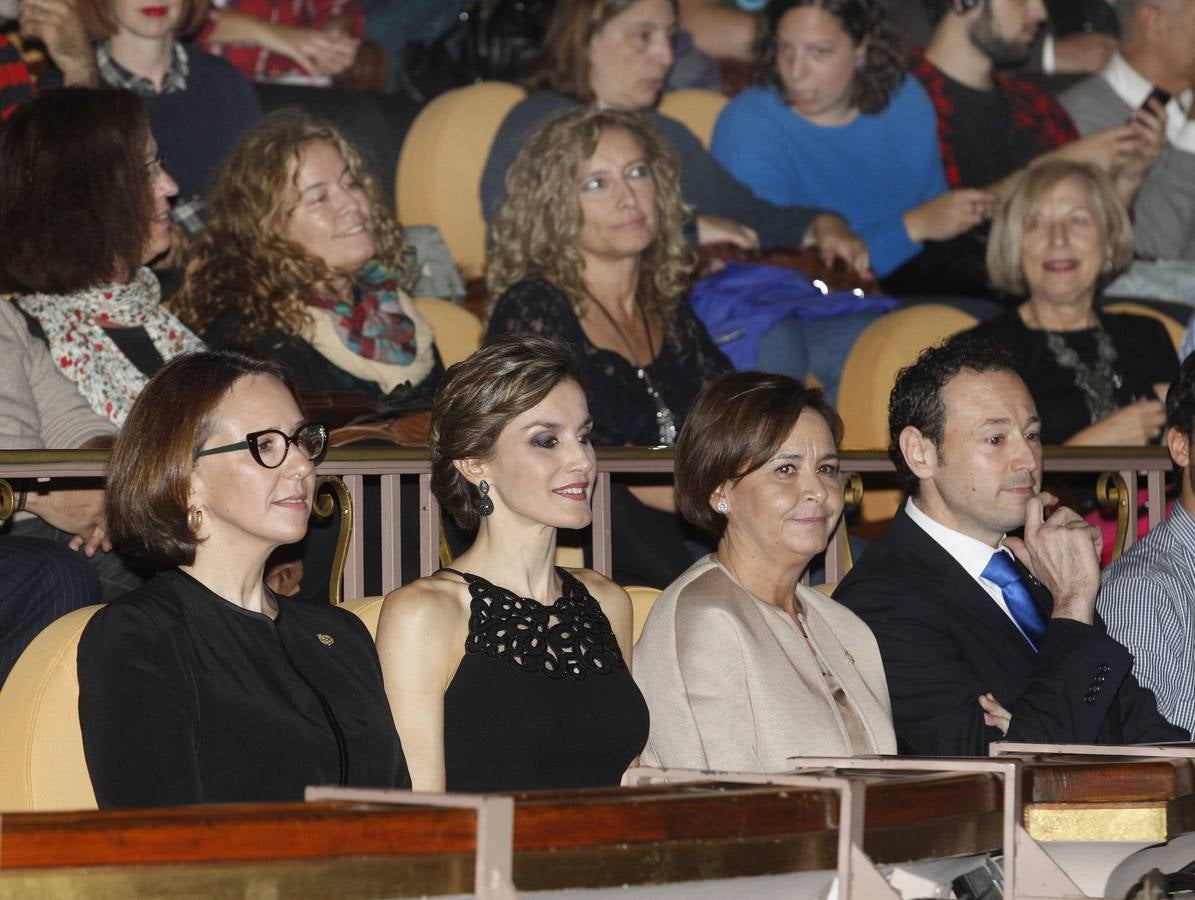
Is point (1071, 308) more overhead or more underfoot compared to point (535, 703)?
more overhead

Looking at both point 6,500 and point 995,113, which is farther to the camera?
point 995,113

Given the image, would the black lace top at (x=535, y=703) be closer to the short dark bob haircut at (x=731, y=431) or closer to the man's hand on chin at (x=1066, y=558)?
the short dark bob haircut at (x=731, y=431)

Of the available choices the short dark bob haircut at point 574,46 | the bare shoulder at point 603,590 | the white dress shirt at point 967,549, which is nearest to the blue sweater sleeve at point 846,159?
the short dark bob haircut at point 574,46

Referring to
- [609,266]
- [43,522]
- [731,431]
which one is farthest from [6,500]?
[609,266]

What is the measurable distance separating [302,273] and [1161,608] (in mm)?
1873

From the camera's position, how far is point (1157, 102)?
19.7ft

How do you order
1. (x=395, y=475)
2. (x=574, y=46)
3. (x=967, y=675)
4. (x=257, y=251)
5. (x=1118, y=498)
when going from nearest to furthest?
(x=967, y=675)
(x=395, y=475)
(x=1118, y=498)
(x=257, y=251)
(x=574, y=46)

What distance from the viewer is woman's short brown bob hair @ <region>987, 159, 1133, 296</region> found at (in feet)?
15.3

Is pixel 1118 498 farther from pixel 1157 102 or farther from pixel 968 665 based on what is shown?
pixel 1157 102

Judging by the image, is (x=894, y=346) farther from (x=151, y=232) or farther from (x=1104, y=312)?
(x=151, y=232)

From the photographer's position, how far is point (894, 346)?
4.60 meters

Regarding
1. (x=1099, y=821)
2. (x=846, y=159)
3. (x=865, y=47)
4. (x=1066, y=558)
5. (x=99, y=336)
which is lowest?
(x=1099, y=821)

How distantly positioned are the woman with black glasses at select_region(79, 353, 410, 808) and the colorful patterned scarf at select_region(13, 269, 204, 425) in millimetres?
939

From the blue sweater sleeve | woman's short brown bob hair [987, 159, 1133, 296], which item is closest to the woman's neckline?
woman's short brown bob hair [987, 159, 1133, 296]
